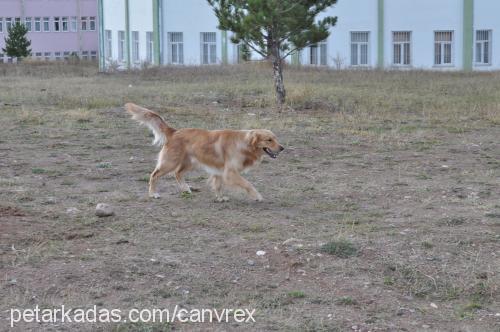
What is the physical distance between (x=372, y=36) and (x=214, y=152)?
99.2 feet

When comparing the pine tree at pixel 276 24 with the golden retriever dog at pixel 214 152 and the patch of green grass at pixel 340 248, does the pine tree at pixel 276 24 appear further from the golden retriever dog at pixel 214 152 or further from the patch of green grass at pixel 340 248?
the patch of green grass at pixel 340 248

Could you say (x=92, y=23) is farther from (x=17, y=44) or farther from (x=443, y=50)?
(x=443, y=50)

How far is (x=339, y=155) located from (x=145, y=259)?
6.02 metres

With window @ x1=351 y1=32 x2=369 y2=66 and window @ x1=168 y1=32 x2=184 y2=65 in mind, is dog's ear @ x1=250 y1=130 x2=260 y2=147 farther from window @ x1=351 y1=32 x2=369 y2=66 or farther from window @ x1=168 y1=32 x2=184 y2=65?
window @ x1=168 y1=32 x2=184 y2=65

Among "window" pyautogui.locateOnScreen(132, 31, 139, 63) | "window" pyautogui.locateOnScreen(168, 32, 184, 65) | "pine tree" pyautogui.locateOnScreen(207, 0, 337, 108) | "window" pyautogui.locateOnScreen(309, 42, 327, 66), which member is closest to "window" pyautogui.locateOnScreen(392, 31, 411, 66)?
"window" pyautogui.locateOnScreen(309, 42, 327, 66)

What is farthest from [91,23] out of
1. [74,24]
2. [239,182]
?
[239,182]

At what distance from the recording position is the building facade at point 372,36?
1432 inches

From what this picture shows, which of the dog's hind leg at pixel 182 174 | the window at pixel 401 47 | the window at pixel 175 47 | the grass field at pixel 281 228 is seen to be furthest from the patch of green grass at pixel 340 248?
the window at pixel 175 47

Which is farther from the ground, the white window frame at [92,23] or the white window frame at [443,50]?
the white window frame at [92,23]

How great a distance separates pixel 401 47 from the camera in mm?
38062

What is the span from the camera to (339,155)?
12438 mm

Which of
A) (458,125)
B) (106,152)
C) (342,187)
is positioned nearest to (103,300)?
(342,187)

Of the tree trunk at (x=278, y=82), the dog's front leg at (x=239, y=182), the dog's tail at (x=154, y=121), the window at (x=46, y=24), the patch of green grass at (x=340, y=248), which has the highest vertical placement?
the window at (x=46, y=24)

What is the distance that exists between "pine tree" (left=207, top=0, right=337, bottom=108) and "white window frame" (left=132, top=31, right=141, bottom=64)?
86.7 ft
